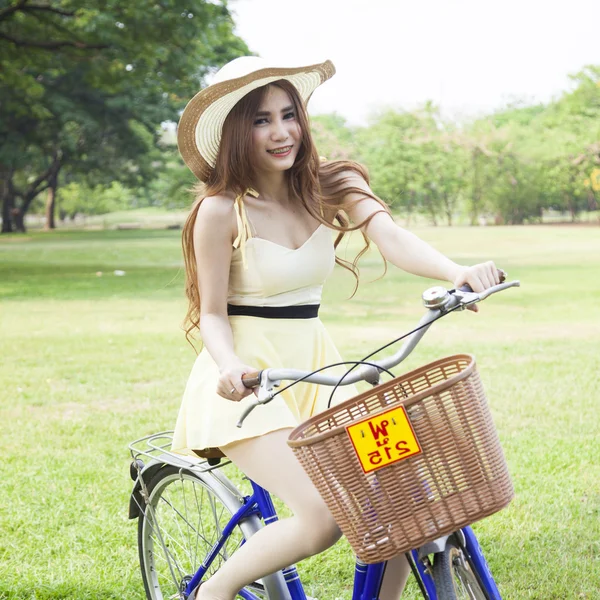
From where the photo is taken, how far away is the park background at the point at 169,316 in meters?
4.28

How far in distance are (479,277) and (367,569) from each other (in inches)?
29.1

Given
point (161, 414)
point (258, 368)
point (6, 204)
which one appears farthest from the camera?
point (6, 204)

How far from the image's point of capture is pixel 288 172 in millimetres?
2762

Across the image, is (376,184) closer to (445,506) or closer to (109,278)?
(109,278)

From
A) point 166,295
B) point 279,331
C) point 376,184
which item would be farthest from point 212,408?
point 376,184

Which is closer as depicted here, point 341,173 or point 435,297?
point 435,297

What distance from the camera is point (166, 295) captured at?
51.1ft

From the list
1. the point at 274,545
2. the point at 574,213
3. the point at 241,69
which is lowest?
the point at 574,213

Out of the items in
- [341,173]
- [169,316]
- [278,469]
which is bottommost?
[169,316]

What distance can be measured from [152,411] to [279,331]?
4382 millimetres

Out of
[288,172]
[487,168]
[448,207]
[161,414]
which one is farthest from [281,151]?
[487,168]

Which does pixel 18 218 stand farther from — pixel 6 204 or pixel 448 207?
pixel 448 207

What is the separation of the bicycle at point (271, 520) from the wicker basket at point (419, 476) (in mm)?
28

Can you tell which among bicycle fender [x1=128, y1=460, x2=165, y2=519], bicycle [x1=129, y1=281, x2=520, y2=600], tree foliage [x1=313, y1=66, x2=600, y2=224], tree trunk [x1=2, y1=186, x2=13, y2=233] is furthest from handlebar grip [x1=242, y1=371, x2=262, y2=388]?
tree trunk [x1=2, y1=186, x2=13, y2=233]
